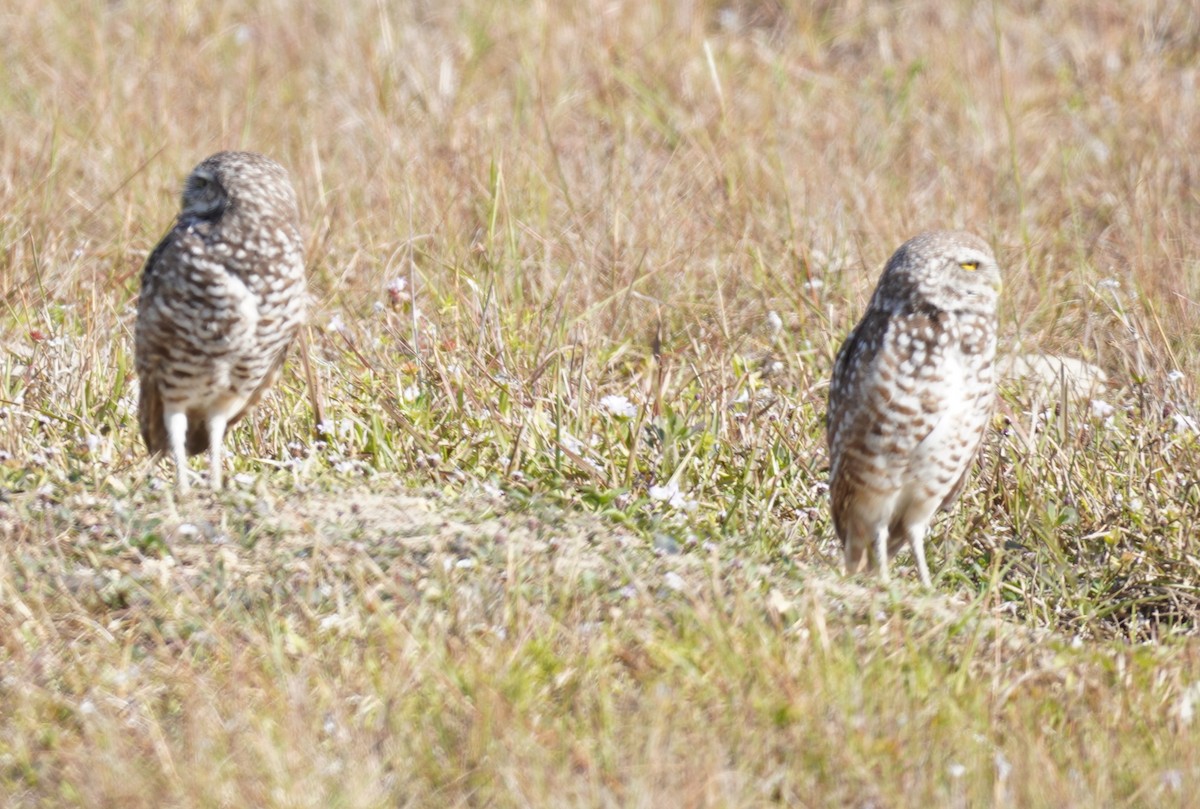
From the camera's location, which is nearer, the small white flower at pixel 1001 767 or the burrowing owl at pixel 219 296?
the small white flower at pixel 1001 767

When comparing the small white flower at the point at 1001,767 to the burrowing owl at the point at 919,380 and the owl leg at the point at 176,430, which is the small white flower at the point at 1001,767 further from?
the owl leg at the point at 176,430

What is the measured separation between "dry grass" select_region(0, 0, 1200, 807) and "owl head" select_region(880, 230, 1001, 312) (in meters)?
0.64

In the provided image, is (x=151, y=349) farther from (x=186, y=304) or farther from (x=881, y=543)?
(x=881, y=543)

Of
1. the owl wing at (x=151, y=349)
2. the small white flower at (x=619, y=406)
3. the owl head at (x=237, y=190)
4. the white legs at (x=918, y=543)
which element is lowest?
the white legs at (x=918, y=543)

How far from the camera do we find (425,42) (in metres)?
9.89

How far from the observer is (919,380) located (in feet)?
15.9

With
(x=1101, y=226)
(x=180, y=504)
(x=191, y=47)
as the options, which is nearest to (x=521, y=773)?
(x=180, y=504)

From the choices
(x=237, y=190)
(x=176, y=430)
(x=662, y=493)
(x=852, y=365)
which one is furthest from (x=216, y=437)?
(x=852, y=365)

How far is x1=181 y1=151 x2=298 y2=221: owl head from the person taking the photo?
16.5ft

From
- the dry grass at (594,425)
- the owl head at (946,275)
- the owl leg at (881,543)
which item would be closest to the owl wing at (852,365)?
the owl head at (946,275)

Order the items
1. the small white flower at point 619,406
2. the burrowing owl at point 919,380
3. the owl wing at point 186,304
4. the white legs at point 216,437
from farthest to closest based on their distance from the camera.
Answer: the small white flower at point 619,406
the white legs at point 216,437
the owl wing at point 186,304
the burrowing owl at point 919,380

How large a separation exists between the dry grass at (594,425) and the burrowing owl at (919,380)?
32cm

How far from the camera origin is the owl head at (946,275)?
4.85 m

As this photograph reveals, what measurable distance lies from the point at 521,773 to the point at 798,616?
964 millimetres
